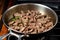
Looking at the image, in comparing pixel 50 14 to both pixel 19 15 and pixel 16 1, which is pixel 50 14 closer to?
pixel 19 15

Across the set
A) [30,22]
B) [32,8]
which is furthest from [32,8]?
[30,22]

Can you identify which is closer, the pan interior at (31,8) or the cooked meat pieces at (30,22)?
the cooked meat pieces at (30,22)

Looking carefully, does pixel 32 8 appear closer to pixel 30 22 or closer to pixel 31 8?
pixel 31 8

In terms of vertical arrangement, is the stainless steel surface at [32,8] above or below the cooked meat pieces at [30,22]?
above

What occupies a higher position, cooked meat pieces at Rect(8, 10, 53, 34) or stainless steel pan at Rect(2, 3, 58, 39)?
stainless steel pan at Rect(2, 3, 58, 39)

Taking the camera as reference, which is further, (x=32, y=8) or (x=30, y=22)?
(x=32, y=8)

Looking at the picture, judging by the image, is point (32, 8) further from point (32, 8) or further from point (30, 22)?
point (30, 22)

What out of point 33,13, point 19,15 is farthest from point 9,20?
point 33,13

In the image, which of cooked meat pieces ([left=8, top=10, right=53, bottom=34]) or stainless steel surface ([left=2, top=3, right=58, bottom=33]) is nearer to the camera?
cooked meat pieces ([left=8, top=10, right=53, bottom=34])
